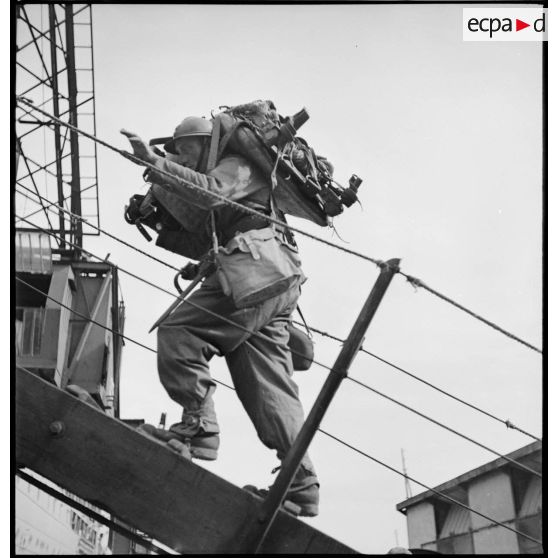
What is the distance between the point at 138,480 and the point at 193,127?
1760mm

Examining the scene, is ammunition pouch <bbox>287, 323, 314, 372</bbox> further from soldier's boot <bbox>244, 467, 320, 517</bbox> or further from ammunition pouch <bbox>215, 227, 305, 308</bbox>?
soldier's boot <bbox>244, 467, 320, 517</bbox>

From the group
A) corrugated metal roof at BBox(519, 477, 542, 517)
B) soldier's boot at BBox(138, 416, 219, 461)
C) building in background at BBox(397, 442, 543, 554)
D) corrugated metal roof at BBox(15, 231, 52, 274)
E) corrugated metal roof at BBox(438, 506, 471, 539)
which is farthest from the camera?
corrugated metal roof at BBox(15, 231, 52, 274)

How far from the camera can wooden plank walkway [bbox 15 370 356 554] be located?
3096 mm

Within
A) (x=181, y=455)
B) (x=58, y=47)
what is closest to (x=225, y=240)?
(x=181, y=455)

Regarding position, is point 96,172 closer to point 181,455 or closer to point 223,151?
point 223,151

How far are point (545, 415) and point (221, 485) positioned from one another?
157cm

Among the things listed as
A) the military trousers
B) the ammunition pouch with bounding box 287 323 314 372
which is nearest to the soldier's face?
the military trousers

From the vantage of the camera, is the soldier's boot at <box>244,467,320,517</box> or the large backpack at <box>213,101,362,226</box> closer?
the soldier's boot at <box>244,467,320,517</box>

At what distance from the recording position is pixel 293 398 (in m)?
3.57

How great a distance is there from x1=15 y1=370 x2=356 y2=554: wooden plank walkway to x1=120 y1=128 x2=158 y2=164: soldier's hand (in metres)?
1.09

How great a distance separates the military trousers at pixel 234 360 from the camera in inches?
136

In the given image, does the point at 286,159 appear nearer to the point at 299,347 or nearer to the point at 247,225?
the point at 247,225

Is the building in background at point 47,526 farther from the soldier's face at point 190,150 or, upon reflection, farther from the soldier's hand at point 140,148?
the soldier's face at point 190,150

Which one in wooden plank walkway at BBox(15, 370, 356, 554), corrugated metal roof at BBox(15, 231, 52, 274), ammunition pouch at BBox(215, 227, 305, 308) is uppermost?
corrugated metal roof at BBox(15, 231, 52, 274)
